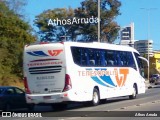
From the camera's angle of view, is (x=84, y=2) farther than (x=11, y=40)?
Yes

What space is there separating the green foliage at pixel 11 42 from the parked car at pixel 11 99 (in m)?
30.3

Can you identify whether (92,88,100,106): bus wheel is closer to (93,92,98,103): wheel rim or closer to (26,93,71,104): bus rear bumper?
(93,92,98,103): wheel rim

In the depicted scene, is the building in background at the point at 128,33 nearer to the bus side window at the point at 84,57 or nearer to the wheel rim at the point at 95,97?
the wheel rim at the point at 95,97

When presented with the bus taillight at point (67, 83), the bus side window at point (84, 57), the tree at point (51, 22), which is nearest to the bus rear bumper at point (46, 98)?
the bus taillight at point (67, 83)

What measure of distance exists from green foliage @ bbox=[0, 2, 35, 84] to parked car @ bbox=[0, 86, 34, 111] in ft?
99.3

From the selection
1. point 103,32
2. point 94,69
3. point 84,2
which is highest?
point 84,2

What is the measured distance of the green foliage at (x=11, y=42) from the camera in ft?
180

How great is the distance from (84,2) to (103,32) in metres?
5.79

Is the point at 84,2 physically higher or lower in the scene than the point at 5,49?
higher

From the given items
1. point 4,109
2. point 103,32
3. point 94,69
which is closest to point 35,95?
point 4,109

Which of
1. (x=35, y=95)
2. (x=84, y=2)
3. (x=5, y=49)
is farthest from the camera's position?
(x=84, y=2)

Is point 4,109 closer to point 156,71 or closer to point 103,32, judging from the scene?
point 103,32

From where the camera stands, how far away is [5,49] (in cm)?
5553

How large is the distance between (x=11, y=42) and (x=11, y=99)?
34.8 metres
